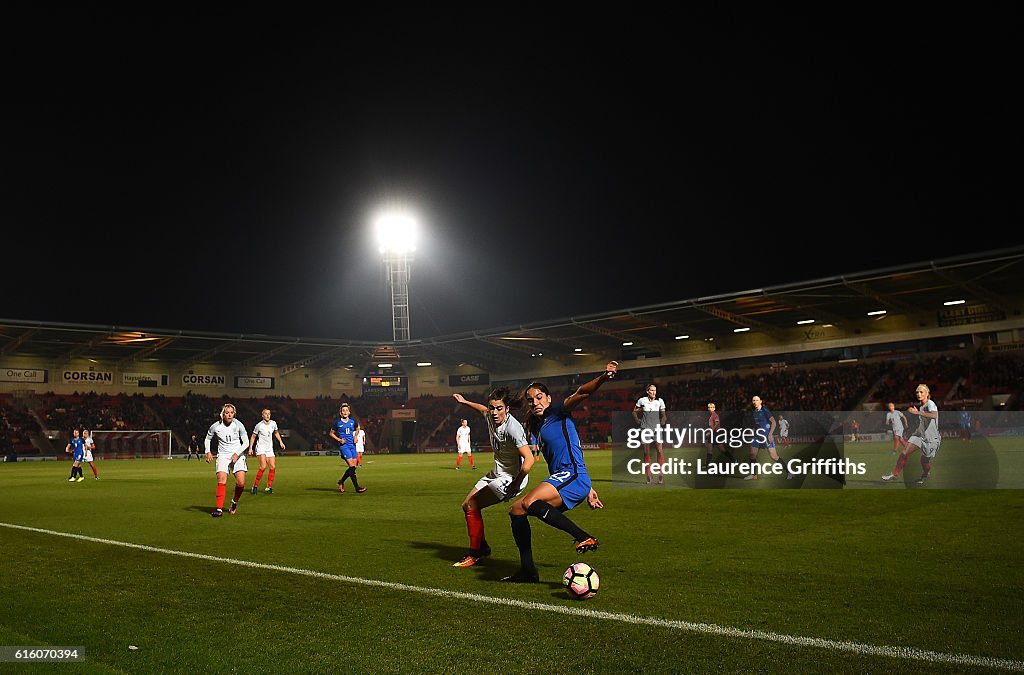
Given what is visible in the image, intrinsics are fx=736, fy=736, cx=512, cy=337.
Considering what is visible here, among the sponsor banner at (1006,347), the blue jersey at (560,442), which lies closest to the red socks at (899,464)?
the blue jersey at (560,442)

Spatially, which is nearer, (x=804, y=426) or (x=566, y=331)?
(x=804, y=426)

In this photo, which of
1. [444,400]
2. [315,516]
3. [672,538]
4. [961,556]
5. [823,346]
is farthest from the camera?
[444,400]

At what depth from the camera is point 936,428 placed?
15180 millimetres

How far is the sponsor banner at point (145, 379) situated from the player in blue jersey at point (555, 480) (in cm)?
5798

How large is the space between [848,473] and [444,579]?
1194 cm

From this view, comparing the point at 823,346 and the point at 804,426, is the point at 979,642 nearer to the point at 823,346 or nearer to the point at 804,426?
the point at 804,426

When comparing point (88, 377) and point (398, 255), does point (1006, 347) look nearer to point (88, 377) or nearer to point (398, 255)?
point (398, 255)

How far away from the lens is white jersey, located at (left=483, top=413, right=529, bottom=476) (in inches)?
316

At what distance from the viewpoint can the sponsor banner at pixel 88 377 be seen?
5472cm

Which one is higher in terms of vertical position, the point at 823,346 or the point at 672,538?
the point at 823,346

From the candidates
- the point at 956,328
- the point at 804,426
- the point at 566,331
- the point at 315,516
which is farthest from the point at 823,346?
the point at 315,516

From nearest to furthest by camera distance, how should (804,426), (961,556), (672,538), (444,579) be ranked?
(444,579) → (961,556) → (672,538) → (804,426)
